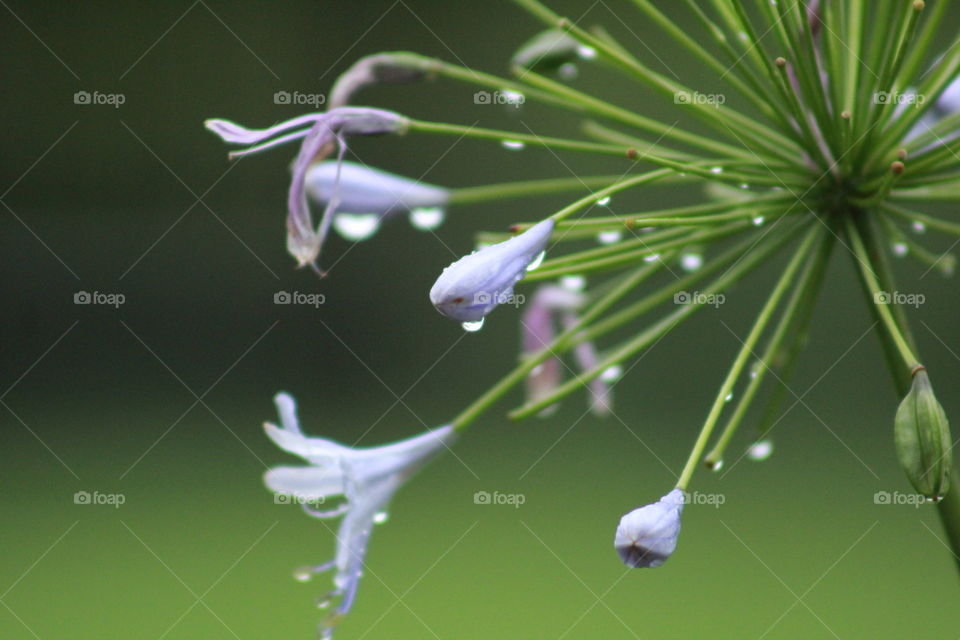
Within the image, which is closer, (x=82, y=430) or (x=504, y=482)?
(x=504, y=482)

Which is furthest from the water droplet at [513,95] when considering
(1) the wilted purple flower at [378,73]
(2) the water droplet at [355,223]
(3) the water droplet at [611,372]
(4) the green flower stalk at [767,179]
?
(3) the water droplet at [611,372]

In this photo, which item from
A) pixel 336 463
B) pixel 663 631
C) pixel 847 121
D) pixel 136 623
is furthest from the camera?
pixel 136 623

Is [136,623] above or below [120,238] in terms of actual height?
below

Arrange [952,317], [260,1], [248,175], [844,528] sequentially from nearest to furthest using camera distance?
[844,528] → [952,317] → [248,175] → [260,1]

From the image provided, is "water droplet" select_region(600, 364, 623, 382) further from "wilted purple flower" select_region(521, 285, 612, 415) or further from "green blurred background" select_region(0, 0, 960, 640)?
"green blurred background" select_region(0, 0, 960, 640)

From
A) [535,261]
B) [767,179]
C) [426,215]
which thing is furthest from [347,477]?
[767,179]

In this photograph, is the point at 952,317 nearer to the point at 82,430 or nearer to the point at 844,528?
the point at 844,528

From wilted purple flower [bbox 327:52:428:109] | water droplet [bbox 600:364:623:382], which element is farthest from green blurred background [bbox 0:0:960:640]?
wilted purple flower [bbox 327:52:428:109]

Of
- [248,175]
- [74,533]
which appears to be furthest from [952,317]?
[74,533]
